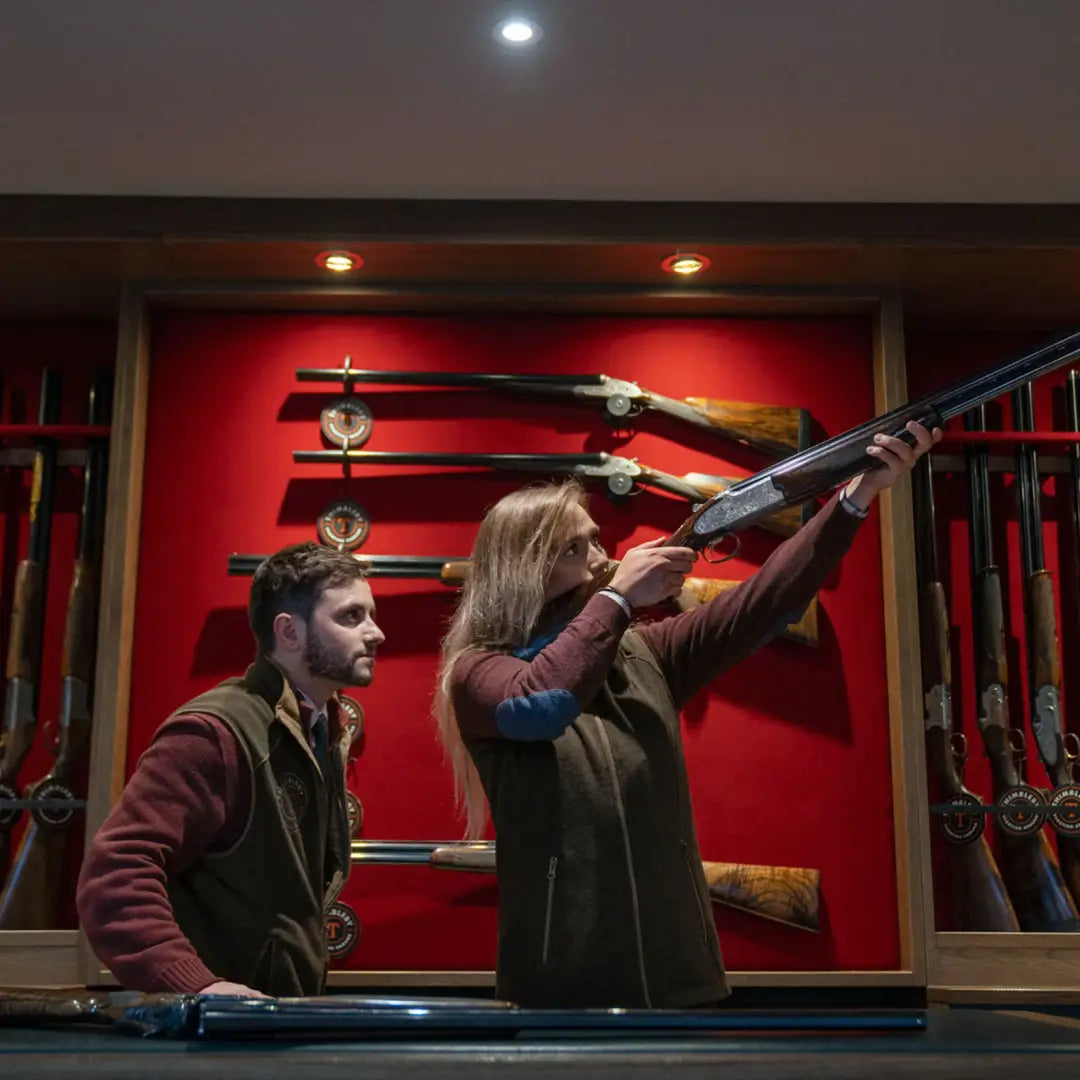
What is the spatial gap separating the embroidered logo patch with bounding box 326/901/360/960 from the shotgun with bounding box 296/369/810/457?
177cm

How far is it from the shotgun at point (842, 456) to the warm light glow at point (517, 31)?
48.7 inches

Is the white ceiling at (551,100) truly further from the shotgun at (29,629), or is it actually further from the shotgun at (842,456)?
the shotgun at (29,629)

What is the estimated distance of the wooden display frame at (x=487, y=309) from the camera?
4113 mm

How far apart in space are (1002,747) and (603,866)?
7.77ft

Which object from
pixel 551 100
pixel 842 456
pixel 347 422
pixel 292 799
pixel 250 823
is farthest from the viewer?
pixel 347 422

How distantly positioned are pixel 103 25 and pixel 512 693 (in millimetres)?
2015

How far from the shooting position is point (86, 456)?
4742 mm

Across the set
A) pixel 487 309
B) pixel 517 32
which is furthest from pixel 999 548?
pixel 517 32

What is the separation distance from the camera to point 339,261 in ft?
14.4

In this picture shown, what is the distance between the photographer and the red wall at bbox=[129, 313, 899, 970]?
14.1ft

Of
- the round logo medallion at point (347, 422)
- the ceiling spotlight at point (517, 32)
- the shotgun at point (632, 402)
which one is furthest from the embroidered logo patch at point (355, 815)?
the ceiling spotlight at point (517, 32)

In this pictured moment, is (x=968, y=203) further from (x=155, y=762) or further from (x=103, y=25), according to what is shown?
(x=155, y=762)

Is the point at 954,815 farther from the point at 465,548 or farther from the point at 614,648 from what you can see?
the point at 614,648

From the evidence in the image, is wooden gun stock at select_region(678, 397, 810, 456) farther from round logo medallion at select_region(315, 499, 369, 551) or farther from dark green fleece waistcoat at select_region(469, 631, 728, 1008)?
dark green fleece waistcoat at select_region(469, 631, 728, 1008)
